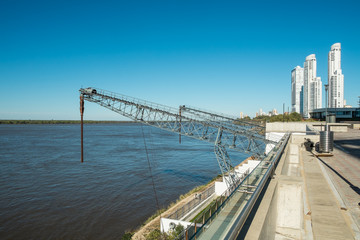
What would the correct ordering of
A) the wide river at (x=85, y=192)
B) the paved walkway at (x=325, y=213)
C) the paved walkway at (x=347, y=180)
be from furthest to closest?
the wide river at (x=85, y=192)
the paved walkway at (x=347, y=180)
the paved walkway at (x=325, y=213)

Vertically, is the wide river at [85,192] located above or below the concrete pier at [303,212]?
below

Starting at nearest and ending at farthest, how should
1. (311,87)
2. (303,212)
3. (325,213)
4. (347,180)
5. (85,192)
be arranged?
1. (303,212)
2. (325,213)
3. (347,180)
4. (85,192)
5. (311,87)

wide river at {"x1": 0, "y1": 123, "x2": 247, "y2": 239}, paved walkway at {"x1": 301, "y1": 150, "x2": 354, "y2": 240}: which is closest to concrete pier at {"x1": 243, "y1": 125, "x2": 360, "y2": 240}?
paved walkway at {"x1": 301, "y1": 150, "x2": 354, "y2": 240}

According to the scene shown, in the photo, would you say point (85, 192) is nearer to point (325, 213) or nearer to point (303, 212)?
point (303, 212)

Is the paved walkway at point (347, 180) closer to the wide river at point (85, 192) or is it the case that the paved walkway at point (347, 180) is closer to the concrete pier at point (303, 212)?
the concrete pier at point (303, 212)

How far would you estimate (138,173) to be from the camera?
3025 centimetres

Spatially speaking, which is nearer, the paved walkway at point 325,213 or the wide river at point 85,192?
the paved walkway at point 325,213

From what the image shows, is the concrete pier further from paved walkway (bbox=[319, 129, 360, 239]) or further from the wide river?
the wide river

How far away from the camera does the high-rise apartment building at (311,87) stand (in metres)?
176

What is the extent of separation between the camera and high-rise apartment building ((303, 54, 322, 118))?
576 ft

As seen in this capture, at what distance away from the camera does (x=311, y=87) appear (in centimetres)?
18238

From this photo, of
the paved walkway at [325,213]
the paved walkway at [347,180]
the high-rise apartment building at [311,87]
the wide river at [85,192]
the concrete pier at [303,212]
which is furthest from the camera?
the high-rise apartment building at [311,87]

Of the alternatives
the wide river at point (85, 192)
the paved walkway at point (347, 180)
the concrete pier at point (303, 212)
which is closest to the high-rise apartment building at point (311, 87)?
the wide river at point (85, 192)

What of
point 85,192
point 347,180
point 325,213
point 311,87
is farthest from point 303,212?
point 311,87
